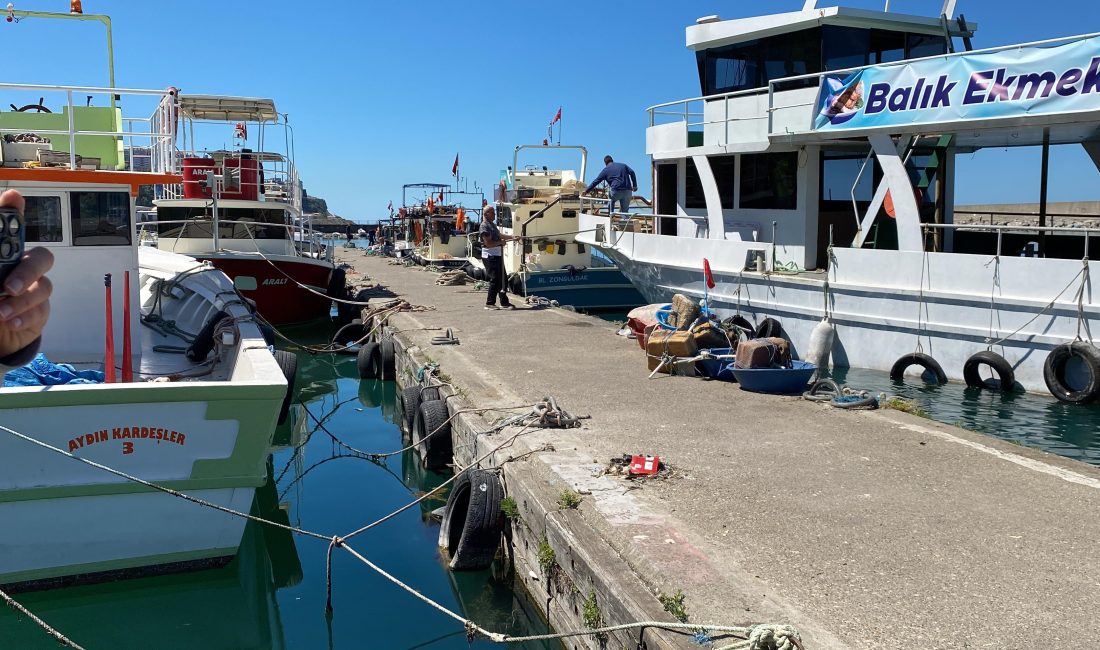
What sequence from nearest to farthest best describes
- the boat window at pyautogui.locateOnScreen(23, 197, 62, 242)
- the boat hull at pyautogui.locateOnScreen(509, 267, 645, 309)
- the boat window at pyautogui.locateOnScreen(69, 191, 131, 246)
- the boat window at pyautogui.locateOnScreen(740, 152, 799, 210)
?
the boat window at pyautogui.locateOnScreen(23, 197, 62, 242)
the boat window at pyautogui.locateOnScreen(69, 191, 131, 246)
the boat window at pyautogui.locateOnScreen(740, 152, 799, 210)
the boat hull at pyautogui.locateOnScreen(509, 267, 645, 309)

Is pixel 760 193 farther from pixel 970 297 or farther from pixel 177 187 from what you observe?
pixel 177 187

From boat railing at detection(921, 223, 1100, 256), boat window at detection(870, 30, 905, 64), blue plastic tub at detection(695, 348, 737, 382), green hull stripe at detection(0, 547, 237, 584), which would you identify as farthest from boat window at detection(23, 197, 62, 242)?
boat window at detection(870, 30, 905, 64)

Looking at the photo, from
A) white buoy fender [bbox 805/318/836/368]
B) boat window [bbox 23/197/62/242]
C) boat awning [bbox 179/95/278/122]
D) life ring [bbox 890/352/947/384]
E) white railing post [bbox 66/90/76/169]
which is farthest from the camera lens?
boat awning [bbox 179/95/278/122]

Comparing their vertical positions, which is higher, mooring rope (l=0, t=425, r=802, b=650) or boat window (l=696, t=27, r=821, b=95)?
boat window (l=696, t=27, r=821, b=95)

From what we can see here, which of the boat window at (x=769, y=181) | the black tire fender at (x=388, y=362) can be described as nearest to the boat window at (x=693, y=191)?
the boat window at (x=769, y=181)

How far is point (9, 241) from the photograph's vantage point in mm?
1647

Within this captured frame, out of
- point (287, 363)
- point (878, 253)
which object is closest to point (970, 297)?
point (878, 253)

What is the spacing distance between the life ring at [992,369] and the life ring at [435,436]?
6.79m

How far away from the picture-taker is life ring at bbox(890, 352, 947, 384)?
463 inches

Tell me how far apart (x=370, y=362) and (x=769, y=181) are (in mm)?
7345

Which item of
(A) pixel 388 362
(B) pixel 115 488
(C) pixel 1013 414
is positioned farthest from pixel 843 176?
(B) pixel 115 488

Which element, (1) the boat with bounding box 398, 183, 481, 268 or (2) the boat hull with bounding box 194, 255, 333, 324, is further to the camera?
(1) the boat with bounding box 398, 183, 481, 268

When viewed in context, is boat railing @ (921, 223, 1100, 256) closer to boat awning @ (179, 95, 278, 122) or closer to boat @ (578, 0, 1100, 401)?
boat @ (578, 0, 1100, 401)

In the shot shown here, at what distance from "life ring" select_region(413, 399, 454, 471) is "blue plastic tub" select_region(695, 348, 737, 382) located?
2.89m
